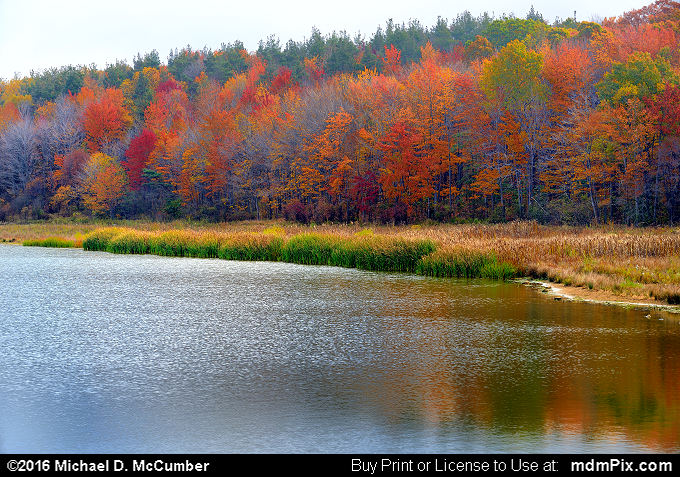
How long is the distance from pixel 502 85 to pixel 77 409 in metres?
52.2

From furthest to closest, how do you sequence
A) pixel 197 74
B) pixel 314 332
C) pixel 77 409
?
1. pixel 197 74
2. pixel 314 332
3. pixel 77 409

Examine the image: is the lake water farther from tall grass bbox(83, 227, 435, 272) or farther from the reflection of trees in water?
tall grass bbox(83, 227, 435, 272)

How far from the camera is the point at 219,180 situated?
7631 cm

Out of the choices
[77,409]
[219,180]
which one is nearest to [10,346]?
[77,409]

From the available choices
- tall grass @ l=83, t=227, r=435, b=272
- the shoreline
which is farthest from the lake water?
tall grass @ l=83, t=227, r=435, b=272

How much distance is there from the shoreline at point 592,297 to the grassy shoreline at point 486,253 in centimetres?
26

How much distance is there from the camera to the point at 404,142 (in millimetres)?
58375

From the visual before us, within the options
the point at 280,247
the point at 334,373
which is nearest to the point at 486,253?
the point at 280,247

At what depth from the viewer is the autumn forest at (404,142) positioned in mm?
47969

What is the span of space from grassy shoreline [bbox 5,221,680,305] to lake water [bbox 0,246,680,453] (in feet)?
10.4

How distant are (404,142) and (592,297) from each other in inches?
1529
